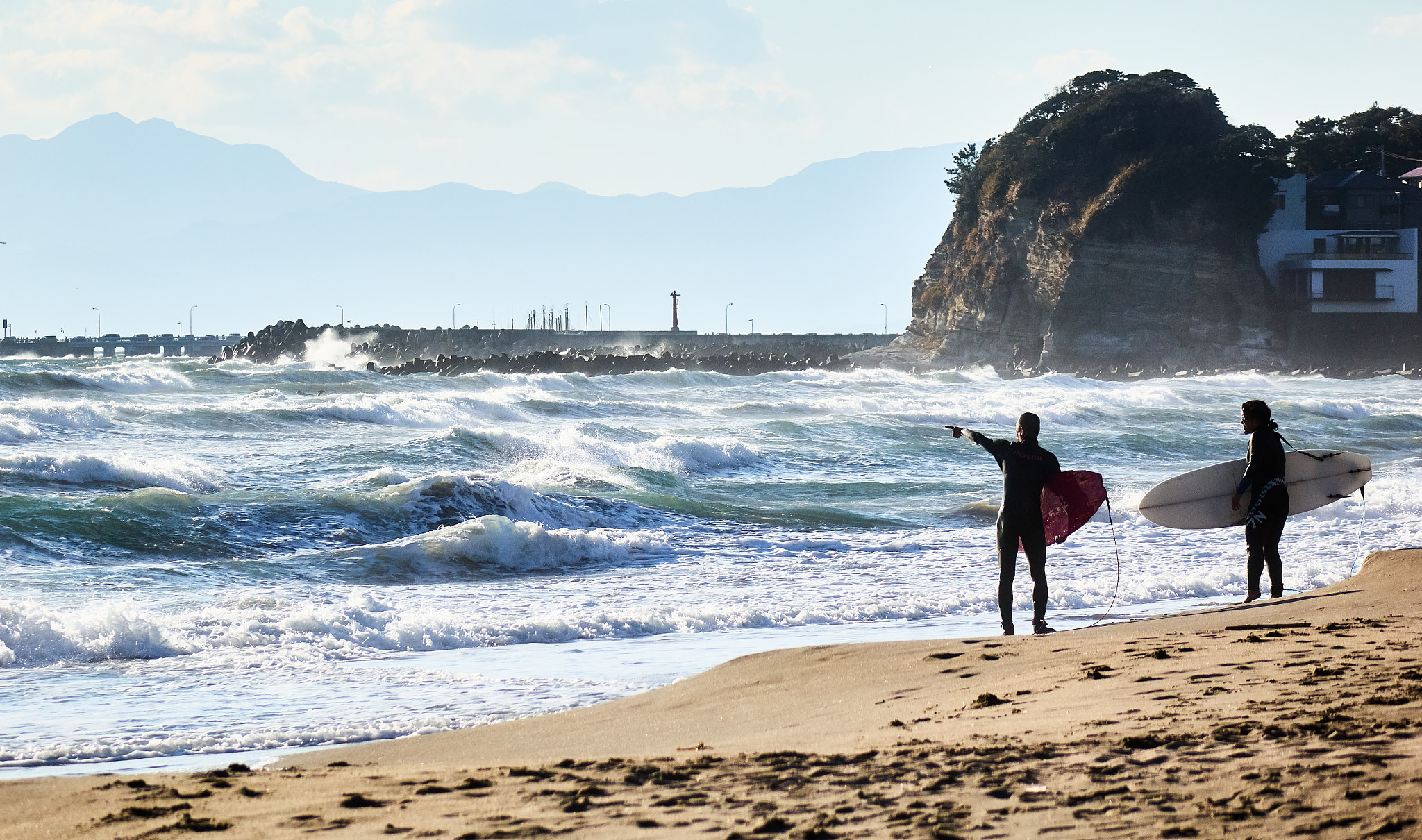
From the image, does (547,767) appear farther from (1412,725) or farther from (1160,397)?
(1160,397)

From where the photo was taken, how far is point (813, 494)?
19703mm

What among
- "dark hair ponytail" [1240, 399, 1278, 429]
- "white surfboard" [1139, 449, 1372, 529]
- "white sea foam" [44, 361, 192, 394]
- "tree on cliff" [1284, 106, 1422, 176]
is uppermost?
"tree on cliff" [1284, 106, 1422, 176]

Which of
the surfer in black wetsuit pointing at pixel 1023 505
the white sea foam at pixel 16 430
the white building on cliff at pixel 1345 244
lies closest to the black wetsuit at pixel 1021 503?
the surfer in black wetsuit pointing at pixel 1023 505

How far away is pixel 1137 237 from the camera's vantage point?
225 feet

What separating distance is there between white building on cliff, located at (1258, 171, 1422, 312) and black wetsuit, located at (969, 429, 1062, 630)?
69.1m

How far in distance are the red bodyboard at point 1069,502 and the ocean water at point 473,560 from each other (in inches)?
34.2

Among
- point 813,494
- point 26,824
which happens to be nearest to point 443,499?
point 813,494

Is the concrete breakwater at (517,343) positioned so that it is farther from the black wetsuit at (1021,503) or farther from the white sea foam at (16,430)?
the black wetsuit at (1021,503)

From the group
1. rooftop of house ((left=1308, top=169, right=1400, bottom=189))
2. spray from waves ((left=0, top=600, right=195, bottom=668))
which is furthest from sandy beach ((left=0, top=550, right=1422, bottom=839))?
rooftop of house ((left=1308, top=169, right=1400, bottom=189))

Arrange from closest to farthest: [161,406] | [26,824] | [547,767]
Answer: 1. [26,824]
2. [547,767]
3. [161,406]

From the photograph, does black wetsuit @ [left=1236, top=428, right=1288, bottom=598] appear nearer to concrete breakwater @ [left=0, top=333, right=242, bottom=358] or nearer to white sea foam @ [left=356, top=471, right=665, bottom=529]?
white sea foam @ [left=356, top=471, right=665, bottom=529]

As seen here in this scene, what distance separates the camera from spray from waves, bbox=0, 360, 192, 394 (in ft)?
125

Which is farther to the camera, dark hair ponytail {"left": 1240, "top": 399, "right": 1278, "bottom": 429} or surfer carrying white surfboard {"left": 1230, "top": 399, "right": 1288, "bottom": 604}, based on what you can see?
surfer carrying white surfboard {"left": 1230, "top": 399, "right": 1288, "bottom": 604}

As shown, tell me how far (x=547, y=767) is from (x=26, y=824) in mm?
1854
